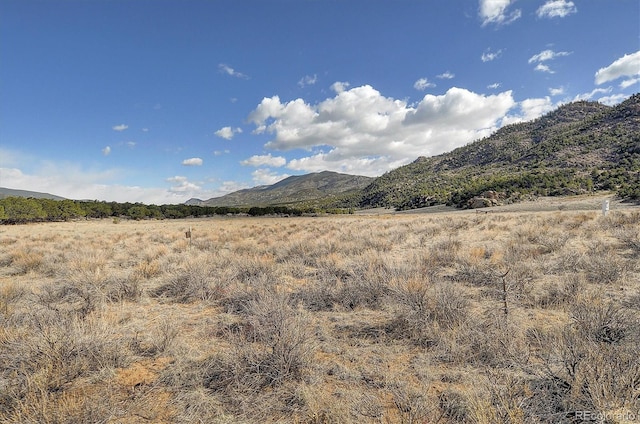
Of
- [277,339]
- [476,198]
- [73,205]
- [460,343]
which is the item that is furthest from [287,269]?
[73,205]

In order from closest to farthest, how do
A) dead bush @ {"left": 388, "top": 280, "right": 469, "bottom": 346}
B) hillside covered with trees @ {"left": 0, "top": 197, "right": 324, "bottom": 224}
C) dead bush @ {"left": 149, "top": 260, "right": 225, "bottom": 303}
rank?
dead bush @ {"left": 388, "top": 280, "right": 469, "bottom": 346}
dead bush @ {"left": 149, "top": 260, "right": 225, "bottom": 303}
hillside covered with trees @ {"left": 0, "top": 197, "right": 324, "bottom": 224}

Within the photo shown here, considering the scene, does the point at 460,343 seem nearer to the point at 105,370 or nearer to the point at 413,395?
the point at 413,395

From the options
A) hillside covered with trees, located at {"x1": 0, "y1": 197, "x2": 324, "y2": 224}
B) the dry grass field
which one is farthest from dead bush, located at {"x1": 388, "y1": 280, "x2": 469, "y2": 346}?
hillside covered with trees, located at {"x1": 0, "y1": 197, "x2": 324, "y2": 224}

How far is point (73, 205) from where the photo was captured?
51.0 metres

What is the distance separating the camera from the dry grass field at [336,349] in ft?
9.34

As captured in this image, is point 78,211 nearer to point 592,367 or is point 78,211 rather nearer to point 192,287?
point 192,287

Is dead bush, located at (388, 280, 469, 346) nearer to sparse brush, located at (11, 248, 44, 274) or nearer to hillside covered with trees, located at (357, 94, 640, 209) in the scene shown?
sparse brush, located at (11, 248, 44, 274)

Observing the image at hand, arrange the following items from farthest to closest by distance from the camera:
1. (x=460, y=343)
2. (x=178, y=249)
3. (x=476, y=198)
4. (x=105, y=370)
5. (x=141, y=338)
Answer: (x=476, y=198) < (x=178, y=249) < (x=141, y=338) < (x=460, y=343) < (x=105, y=370)

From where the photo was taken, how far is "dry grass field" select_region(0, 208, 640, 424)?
2.85 meters

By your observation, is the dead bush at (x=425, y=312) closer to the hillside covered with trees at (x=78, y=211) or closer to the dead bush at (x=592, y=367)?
the dead bush at (x=592, y=367)

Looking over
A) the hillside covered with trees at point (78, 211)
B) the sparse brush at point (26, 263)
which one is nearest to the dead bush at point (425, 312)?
the sparse brush at point (26, 263)

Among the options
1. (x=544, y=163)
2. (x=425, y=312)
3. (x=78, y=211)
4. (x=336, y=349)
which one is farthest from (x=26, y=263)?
(x=544, y=163)

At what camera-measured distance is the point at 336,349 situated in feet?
14.3

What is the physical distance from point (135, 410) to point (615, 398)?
455cm
